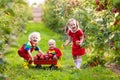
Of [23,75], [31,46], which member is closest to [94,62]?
[31,46]

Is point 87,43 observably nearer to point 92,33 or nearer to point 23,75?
point 92,33

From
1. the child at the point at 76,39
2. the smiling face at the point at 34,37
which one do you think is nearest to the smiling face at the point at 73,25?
the child at the point at 76,39

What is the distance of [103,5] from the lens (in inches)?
281

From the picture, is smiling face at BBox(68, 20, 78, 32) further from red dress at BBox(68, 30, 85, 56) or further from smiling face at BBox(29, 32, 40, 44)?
smiling face at BBox(29, 32, 40, 44)

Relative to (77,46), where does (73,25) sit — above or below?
above

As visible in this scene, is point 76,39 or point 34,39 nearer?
point 34,39

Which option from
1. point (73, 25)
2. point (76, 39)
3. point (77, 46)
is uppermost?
point (73, 25)

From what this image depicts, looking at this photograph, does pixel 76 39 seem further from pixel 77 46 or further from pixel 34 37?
pixel 34 37

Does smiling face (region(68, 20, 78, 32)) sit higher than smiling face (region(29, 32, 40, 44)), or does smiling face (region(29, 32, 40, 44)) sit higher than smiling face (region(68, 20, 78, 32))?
smiling face (region(68, 20, 78, 32))

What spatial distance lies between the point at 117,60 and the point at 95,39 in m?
0.62

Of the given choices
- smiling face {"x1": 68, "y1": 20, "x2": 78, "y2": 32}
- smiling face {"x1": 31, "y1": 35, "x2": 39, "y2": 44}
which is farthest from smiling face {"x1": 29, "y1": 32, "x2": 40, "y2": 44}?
smiling face {"x1": 68, "y1": 20, "x2": 78, "y2": 32}

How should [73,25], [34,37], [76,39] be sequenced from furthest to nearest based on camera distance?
1. [76,39]
2. [73,25]
3. [34,37]

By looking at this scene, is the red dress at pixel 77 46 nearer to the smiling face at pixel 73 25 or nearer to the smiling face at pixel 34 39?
the smiling face at pixel 73 25

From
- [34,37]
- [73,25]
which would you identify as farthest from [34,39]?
[73,25]
